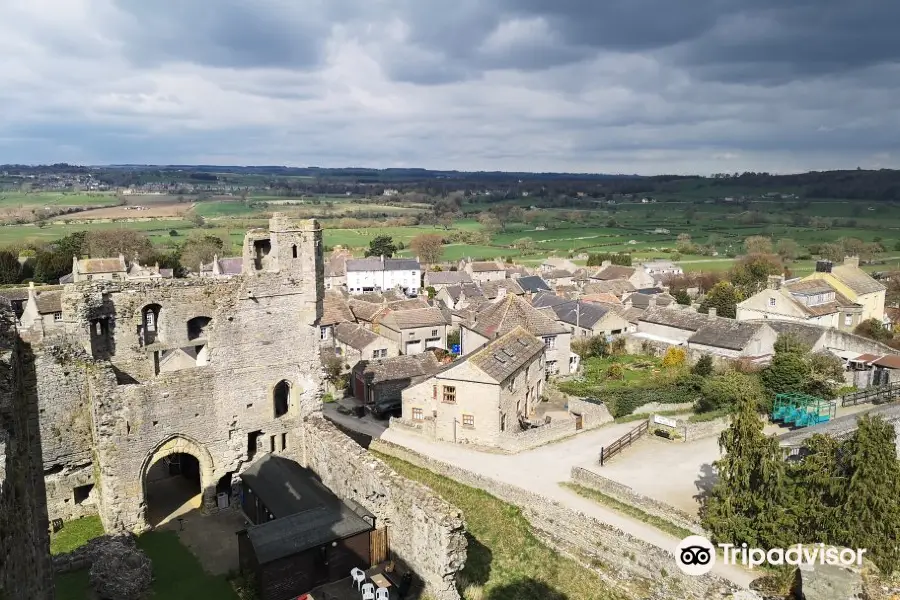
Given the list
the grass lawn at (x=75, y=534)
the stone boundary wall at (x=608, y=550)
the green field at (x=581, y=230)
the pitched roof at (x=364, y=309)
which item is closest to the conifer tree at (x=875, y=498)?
the stone boundary wall at (x=608, y=550)

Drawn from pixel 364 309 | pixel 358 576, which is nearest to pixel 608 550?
pixel 358 576

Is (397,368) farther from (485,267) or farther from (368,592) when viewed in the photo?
(485,267)

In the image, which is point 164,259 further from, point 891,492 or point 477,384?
point 891,492

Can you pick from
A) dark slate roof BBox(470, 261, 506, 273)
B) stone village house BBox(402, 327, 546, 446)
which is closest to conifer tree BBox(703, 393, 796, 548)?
stone village house BBox(402, 327, 546, 446)

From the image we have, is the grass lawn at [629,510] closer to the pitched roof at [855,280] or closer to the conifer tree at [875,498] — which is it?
the conifer tree at [875,498]

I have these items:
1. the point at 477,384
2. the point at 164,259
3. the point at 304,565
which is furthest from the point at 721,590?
the point at 164,259

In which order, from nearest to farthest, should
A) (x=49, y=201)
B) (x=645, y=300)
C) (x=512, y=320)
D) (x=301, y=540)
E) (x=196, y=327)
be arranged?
(x=301, y=540), (x=196, y=327), (x=512, y=320), (x=645, y=300), (x=49, y=201)

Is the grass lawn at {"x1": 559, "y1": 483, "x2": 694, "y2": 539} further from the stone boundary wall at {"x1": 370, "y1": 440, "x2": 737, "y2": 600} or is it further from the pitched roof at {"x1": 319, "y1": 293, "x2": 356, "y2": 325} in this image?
the pitched roof at {"x1": 319, "y1": 293, "x2": 356, "y2": 325}
